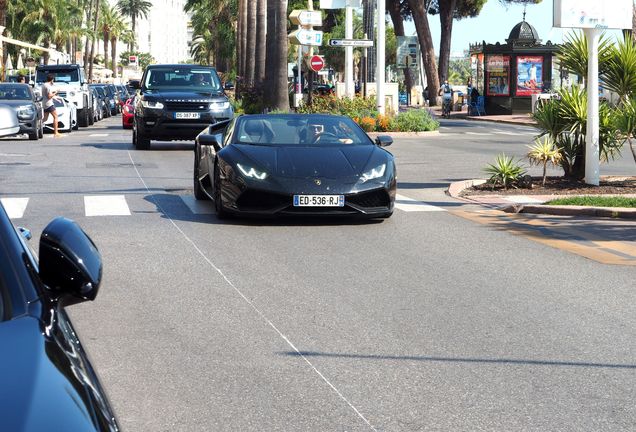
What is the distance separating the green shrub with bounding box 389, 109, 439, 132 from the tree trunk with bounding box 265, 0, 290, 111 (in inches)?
128

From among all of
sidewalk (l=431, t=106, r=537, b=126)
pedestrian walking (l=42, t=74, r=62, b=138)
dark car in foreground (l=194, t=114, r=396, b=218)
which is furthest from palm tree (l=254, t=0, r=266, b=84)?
dark car in foreground (l=194, t=114, r=396, b=218)

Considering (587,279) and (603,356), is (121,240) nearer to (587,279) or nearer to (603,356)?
(587,279)

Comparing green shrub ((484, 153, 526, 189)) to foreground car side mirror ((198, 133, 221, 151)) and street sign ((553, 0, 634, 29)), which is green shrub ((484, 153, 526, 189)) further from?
foreground car side mirror ((198, 133, 221, 151))

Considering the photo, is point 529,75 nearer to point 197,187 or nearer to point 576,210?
point 197,187

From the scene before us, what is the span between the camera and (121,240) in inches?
487

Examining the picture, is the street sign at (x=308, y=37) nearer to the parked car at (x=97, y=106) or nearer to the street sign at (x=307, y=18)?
the street sign at (x=307, y=18)

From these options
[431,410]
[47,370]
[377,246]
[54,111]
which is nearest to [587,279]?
[377,246]

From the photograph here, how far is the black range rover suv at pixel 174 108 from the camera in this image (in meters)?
27.9

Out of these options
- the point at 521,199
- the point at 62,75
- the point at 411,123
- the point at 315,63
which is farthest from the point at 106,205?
the point at 62,75

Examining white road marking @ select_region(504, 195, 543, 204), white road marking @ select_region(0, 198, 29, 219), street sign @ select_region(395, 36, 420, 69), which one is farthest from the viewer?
street sign @ select_region(395, 36, 420, 69)

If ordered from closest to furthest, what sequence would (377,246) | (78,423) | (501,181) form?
1. (78,423)
2. (377,246)
3. (501,181)

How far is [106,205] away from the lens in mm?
15797

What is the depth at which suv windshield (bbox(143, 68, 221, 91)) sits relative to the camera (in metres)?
29.2

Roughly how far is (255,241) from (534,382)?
625 centimetres
